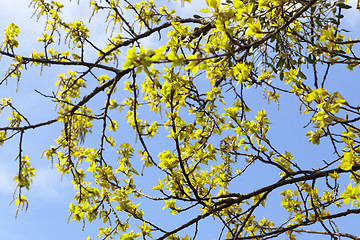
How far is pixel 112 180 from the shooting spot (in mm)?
2932

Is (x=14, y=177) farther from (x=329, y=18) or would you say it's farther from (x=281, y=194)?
(x=329, y=18)

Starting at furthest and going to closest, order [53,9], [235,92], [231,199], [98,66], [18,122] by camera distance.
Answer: [53,9]
[18,122]
[98,66]
[235,92]
[231,199]

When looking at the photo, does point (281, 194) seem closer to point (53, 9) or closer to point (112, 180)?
point (112, 180)

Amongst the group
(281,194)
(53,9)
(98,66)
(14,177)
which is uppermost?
(53,9)

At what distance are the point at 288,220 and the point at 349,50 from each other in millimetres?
1467

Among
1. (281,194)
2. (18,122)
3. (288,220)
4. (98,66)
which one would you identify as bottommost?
(288,220)

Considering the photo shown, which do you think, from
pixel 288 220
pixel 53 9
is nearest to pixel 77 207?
pixel 288 220

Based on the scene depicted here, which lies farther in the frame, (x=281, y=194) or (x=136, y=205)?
(x=281, y=194)

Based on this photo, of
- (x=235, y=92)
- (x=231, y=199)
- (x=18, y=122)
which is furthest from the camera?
(x=18, y=122)

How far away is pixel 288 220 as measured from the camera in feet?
9.86

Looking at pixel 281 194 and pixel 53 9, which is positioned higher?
pixel 53 9

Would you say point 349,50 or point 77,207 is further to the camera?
point 77,207

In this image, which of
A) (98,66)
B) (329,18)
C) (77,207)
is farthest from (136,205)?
(329,18)

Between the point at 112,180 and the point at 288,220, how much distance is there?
1522mm
